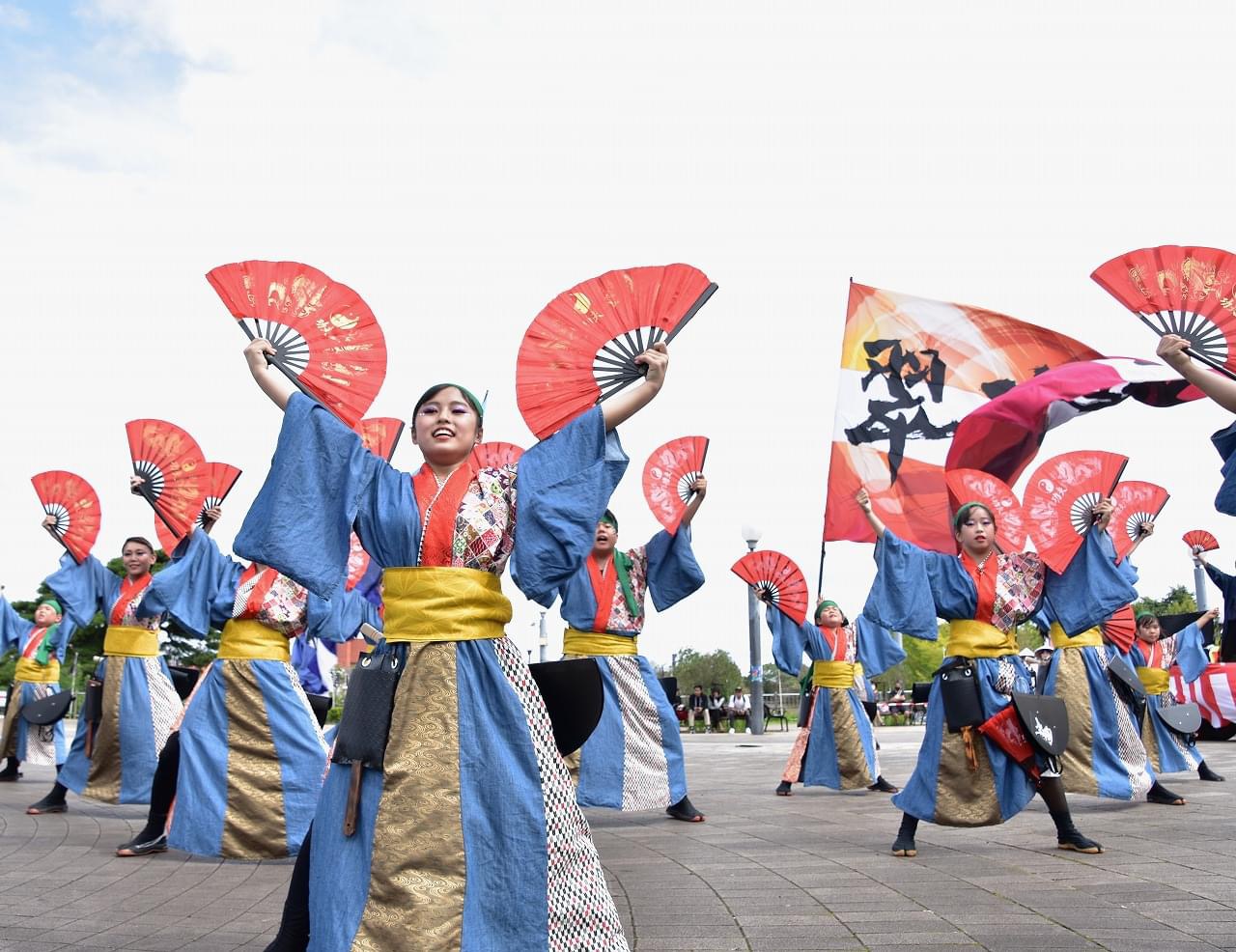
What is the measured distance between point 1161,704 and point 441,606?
10617mm

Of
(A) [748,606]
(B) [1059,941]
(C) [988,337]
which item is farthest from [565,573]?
(A) [748,606]

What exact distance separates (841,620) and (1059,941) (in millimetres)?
8016

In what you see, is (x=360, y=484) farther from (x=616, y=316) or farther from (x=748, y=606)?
(x=748, y=606)

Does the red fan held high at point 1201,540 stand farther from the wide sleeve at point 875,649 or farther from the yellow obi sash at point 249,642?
the yellow obi sash at point 249,642

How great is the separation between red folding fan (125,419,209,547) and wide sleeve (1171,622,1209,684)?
44.4 feet

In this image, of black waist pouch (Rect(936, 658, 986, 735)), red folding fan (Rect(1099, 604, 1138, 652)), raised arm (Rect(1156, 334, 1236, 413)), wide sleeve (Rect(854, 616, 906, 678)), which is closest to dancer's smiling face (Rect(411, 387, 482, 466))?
raised arm (Rect(1156, 334, 1236, 413))

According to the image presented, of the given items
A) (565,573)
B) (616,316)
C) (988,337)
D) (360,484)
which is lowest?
(565,573)

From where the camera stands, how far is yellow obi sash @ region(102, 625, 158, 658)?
336 inches

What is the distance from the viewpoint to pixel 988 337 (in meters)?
11.5

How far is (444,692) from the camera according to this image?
330 centimetres

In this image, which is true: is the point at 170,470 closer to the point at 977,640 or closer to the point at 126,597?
the point at 126,597

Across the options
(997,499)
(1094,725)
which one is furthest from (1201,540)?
(997,499)

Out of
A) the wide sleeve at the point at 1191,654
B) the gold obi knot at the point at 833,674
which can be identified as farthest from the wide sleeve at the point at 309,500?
the wide sleeve at the point at 1191,654

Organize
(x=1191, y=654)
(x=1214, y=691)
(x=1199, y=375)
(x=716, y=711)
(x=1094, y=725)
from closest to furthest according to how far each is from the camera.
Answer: (x=1199, y=375) < (x=1094, y=725) < (x=1191, y=654) < (x=1214, y=691) < (x=716, y=711)
